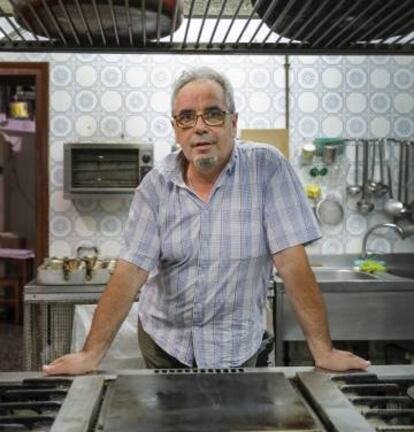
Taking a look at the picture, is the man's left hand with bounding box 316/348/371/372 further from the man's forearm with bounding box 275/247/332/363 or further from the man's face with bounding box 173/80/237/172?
the man's face with bounding box 173/80/237/172

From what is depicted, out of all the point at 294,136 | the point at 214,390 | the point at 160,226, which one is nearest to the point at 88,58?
the point at 294,136

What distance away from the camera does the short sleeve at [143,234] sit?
1.60 metres

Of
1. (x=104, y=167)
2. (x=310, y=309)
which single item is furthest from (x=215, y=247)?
(x=104, y=167)

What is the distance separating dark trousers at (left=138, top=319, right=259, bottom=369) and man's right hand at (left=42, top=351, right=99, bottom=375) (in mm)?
378

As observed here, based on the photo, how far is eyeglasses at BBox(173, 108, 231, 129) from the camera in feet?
4.99

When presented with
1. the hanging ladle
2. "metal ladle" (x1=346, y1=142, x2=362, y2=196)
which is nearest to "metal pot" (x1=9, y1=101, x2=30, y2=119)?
"metal ladle" (x1=346, y1=142, x2=362, y2=196)

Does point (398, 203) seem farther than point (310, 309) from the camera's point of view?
Yes

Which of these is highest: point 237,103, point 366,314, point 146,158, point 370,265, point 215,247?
point 237,103

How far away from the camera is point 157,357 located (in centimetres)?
171

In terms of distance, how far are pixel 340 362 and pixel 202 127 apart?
657 millimetres

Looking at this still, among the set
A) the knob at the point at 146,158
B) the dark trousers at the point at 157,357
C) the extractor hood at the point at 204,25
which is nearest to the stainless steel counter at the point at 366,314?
the knob at the point at 146,158

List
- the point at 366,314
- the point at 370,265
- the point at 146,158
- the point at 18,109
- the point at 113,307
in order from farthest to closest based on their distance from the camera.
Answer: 1. the point at 18,109
2. the point at 370,265
3. the point at 146,158
4. the point at 366,314
5. the point at 113,307

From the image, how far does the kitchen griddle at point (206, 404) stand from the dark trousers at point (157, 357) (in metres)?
0.49

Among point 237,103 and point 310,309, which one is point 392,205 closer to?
point 237,103
